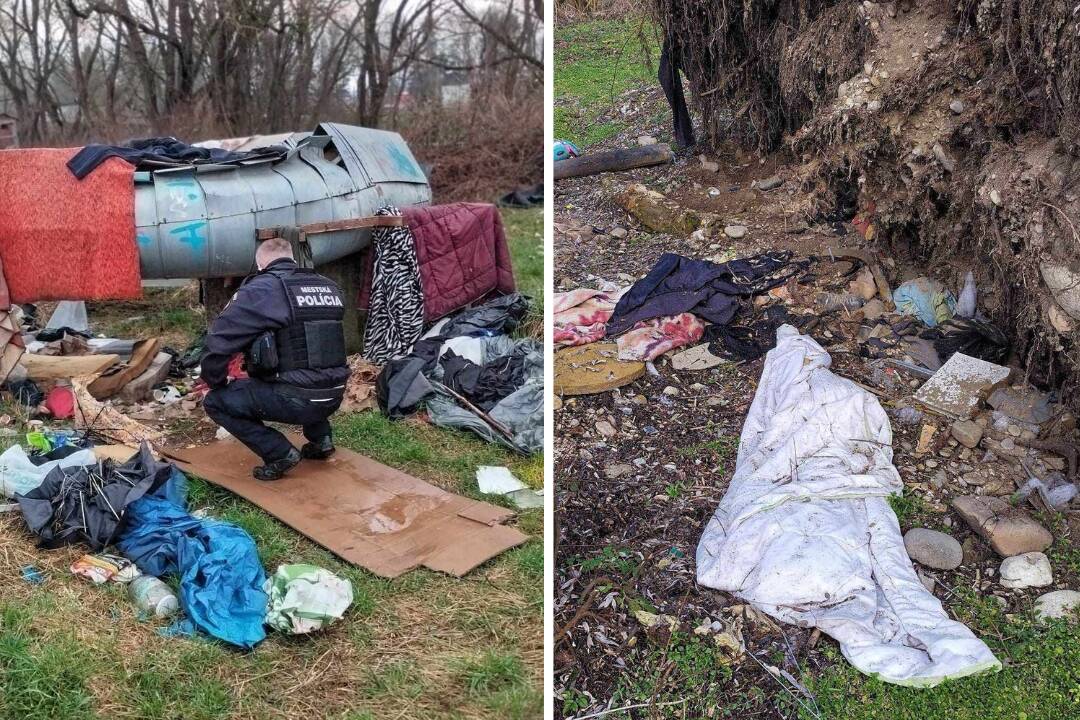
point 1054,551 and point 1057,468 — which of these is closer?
point 1054,551

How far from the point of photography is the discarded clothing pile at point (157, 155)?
515cm

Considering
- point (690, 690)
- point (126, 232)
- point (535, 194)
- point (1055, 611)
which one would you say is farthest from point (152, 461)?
point (535, 194)

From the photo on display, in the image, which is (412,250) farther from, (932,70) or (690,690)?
(690,690)

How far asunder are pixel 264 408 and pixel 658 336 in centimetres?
234

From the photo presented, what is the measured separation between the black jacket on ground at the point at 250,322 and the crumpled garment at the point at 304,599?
105cm

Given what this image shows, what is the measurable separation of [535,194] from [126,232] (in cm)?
798

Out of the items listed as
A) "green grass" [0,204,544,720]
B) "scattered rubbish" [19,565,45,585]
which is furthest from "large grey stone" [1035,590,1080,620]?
"scattered rubbish" [19,565,45,585]

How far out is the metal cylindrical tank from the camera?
17.2 ft

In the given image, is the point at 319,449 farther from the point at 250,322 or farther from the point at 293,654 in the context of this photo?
the point at 293,654

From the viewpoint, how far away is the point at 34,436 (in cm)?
453

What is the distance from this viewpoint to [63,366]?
546 cm

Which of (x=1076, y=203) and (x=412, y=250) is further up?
(x=1076, y=203)

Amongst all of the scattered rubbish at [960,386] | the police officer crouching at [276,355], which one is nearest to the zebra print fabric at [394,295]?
the police officer crouching at [276,355]

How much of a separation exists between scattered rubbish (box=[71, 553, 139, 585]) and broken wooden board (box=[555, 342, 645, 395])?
7.56ft
